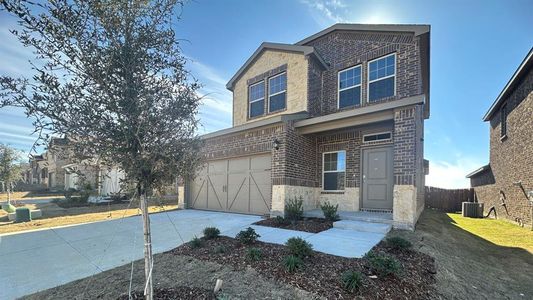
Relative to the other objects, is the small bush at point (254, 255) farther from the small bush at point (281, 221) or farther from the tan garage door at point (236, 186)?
the tan garage door at point (236, 186)

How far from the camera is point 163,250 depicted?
18.9 ft

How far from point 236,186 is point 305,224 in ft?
13.0

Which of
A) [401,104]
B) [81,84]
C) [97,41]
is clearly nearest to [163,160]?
[81,84]

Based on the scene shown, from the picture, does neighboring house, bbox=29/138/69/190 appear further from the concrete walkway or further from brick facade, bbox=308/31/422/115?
brick facade, bbox=308/31/422/115

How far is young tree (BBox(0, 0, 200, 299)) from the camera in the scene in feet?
8.55

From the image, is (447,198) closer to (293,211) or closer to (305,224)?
(293,211)

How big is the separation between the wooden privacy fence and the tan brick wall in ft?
46.3

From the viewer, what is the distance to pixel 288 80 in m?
11.0

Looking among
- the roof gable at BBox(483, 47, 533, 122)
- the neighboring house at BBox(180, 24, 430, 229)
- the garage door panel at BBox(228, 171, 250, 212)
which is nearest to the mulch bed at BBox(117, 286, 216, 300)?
the neighboring house at BBox(180, 24, 430, 229)

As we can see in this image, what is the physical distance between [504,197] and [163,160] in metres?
16.4

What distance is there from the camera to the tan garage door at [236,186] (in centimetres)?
997

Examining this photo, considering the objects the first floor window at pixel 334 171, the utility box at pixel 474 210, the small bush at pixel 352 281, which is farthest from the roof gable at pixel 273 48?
the utility box at pixel 474 210

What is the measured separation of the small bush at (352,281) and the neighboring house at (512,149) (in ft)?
36.0

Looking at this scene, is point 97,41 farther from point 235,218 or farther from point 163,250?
point 235,218
